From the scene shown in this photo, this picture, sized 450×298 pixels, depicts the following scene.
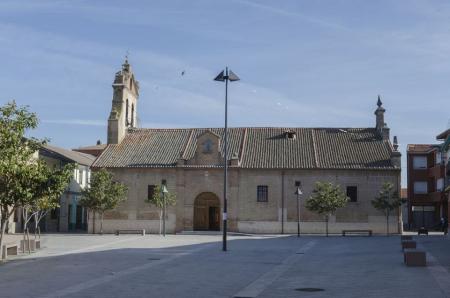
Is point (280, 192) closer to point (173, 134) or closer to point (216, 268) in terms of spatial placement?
point (173, 134)

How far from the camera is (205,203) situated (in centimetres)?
5038

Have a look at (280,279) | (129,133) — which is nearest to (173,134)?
(129,133)

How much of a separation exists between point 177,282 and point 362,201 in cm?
3588

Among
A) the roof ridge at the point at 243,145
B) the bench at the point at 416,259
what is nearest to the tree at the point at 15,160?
the bench at the point at 416,259

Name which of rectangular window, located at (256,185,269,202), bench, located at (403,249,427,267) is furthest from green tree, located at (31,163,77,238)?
rectangular window, located at (256,185,269,202)

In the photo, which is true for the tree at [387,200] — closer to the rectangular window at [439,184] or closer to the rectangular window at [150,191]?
the rectangular window at [439,184]

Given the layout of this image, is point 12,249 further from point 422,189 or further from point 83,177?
point 422,189

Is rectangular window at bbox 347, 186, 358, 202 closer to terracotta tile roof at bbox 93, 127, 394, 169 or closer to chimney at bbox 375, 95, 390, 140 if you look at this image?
terracotta tile roof at bbox 93, 127, 394, 169

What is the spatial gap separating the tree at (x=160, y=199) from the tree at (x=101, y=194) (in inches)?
105

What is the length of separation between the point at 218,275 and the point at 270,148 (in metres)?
35.5

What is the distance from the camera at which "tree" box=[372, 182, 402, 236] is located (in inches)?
1859

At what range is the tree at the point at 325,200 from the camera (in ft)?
147

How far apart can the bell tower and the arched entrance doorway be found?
991 cm

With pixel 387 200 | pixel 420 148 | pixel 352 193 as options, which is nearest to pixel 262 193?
pixel 352 193
